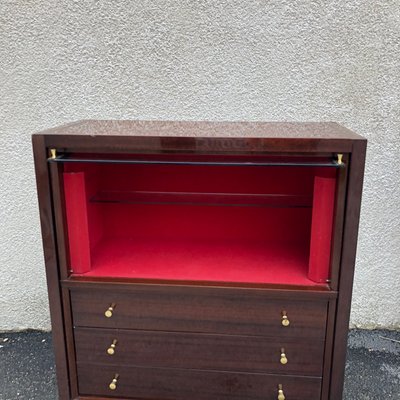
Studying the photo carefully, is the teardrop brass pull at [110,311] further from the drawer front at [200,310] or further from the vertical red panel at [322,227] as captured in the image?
the vertical red panel at [322,227]

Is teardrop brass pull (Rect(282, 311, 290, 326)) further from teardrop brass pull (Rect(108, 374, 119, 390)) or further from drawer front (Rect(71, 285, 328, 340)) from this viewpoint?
teardrop brass pull (Rect(108, 374, 119, 390))

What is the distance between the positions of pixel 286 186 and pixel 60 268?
92cm

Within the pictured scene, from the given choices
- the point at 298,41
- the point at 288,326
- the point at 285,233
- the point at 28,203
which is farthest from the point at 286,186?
the point at 28,203

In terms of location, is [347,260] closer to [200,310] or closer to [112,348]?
[200,310]

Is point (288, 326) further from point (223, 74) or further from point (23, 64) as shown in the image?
point (23, 64)

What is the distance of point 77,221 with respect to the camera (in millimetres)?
1291

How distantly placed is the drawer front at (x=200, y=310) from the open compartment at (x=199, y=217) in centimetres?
10

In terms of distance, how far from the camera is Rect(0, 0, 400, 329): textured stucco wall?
1.76 meters

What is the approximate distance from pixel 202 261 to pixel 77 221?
1.56 feet

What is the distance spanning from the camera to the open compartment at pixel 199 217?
1.46 m

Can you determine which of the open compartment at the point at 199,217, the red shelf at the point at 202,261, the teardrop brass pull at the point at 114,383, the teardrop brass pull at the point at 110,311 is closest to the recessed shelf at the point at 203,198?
the open compartment at the point at 199,217

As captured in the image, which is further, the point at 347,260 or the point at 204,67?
the point at 204,67

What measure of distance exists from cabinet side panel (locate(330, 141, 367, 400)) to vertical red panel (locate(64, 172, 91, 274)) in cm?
84

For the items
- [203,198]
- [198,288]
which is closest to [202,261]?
[198,288]
